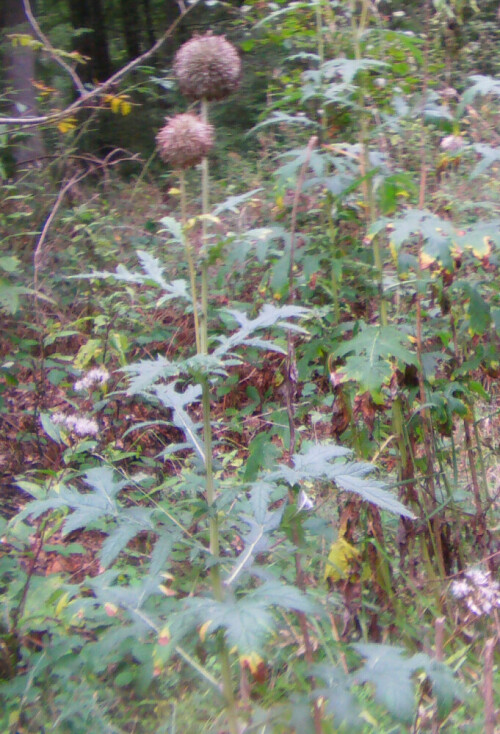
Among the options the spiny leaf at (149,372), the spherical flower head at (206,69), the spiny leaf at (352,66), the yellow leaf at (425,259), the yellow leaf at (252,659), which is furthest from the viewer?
the spiny leaf at (352,66)

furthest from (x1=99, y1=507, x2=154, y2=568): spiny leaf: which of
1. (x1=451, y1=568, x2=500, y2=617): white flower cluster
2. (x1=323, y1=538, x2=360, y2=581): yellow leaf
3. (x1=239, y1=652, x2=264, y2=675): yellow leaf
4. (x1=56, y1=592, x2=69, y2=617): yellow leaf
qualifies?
(x1=451, y1=568, x2=500, y2=617): white flower cluster

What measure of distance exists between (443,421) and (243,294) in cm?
265

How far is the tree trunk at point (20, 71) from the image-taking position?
6.56 meters

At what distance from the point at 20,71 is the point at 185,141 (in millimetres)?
5882

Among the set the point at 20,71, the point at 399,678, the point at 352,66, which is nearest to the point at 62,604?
the point at 399,678

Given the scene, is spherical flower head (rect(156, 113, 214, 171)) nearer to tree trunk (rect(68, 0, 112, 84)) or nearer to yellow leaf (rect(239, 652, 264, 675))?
yellow leaf (rect(239, 652, 264, 675))

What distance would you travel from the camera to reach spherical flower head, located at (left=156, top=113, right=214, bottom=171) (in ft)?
5.86

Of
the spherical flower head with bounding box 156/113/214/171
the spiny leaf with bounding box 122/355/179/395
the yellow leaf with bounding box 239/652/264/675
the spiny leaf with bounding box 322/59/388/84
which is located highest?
the spiny leaf with bounding box 322/59/388/84

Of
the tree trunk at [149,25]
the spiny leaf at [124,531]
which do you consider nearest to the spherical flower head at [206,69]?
the spiny leaf at [124,531]

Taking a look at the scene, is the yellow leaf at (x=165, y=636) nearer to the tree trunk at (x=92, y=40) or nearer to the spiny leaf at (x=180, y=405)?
the spiny leaf at (x=180, y=405)

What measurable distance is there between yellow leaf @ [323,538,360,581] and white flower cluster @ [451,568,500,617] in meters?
0.36

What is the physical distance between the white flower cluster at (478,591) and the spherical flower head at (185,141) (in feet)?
5.41

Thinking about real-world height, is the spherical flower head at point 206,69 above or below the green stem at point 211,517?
above

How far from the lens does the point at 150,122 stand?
9078 millimetres
